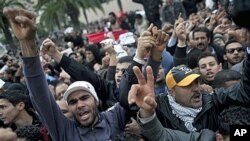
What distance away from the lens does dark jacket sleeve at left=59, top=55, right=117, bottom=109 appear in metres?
3.79

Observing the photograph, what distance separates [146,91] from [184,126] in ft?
2.92

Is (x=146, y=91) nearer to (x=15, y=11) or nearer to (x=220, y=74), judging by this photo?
(x=15, y=11)

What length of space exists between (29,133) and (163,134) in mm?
1170

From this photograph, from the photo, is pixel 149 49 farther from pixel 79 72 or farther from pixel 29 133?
pixel 29 133

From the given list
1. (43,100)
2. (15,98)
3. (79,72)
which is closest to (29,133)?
(43,100)

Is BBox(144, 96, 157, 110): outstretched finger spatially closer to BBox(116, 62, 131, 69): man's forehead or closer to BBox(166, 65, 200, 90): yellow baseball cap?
BBox(166, 65, 200, 90): yellow baseball cap

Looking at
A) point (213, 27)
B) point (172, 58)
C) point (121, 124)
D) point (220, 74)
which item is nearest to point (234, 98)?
point (121, 124)

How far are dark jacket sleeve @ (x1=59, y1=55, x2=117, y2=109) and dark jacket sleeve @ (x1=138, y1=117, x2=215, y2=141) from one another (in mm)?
1318

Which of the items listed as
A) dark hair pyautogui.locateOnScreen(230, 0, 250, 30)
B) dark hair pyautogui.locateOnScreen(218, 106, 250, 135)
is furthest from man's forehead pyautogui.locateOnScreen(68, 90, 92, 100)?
dark hair pyautogui.locateOnScreen(230, 0, 250, 30)

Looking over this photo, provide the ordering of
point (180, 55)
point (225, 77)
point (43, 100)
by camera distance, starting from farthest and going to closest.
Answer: point (180, 55)
point (225, 77)
point (43, 100)

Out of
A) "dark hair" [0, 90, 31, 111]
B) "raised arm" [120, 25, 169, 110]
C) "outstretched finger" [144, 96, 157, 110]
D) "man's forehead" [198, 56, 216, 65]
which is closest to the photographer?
"outstretched finger" [144, 96, 157, 110]

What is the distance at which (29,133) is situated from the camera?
3.35 meters

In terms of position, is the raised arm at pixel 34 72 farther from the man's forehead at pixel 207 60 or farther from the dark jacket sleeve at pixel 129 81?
the man's forehead at pixel 207 60

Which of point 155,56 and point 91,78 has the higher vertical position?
point 155,56
